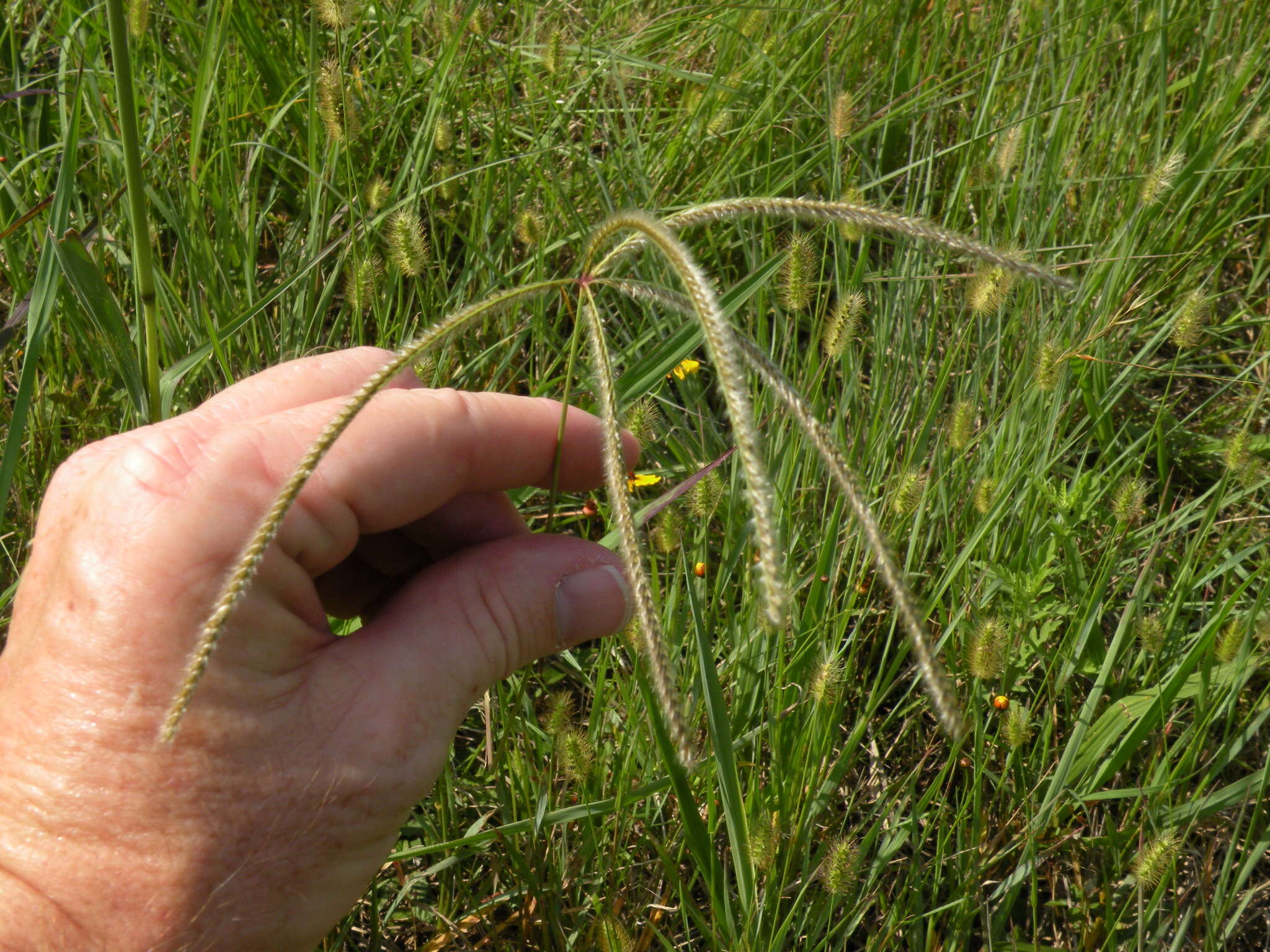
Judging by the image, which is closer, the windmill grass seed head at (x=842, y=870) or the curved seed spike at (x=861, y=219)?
the curved seed spike at (x=861, y=219)

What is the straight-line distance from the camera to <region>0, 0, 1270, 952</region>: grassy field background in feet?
5.35

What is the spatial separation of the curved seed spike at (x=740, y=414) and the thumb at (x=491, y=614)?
59 cm

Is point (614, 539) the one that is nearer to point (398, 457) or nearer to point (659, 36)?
point (398, 457)

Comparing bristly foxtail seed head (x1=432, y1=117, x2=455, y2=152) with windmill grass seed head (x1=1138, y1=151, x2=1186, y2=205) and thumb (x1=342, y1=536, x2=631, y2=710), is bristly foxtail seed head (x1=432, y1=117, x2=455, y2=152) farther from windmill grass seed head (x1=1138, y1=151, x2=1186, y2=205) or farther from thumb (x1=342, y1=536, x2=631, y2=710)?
windmill grass seed head (x1=1138, y1=151, x2=1186, y2=205)

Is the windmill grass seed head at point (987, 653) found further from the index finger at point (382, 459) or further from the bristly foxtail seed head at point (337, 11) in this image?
the bristly foxtail seed head at point (337, 11)

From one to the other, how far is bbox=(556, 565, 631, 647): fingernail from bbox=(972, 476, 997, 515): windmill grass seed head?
0.71 m

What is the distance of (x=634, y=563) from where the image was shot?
0.88m

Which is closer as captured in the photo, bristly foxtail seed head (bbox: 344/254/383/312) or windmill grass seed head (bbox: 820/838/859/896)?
windmill grass seed head (bbox: 820/838/859/896)

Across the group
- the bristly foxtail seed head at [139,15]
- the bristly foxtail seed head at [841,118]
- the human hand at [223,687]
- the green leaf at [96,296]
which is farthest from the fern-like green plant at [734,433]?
the bristly foxtail seed head at [139,15]

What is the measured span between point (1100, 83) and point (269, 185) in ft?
7.08

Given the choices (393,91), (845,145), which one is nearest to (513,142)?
(393,91)

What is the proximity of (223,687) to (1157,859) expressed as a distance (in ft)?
4.30

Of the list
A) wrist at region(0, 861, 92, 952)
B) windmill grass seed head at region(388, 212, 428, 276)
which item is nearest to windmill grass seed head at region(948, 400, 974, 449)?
windmill grass seed head at region(388, 212, 428, 276)

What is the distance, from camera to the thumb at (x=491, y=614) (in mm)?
1271
